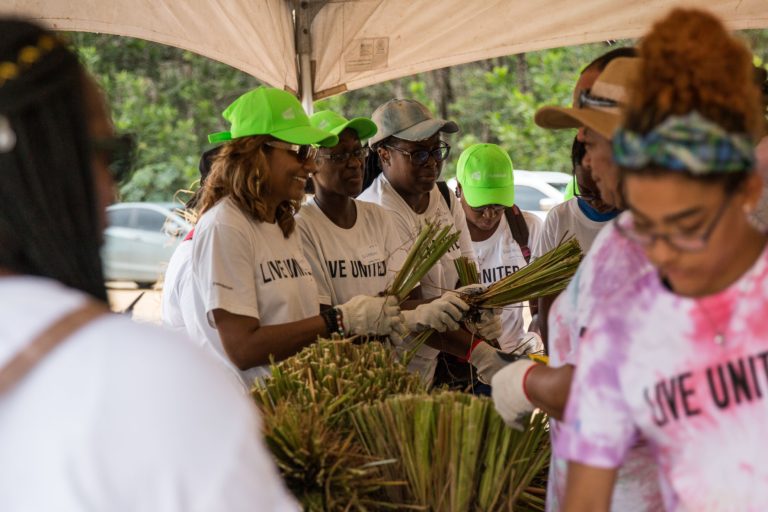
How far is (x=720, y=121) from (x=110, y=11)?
104 inches

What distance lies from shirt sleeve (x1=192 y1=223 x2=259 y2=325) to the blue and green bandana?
4.98ft

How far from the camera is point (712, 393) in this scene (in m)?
1.20

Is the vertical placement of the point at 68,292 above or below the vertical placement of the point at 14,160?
below

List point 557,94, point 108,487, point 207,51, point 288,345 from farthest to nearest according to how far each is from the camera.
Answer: point 557,94 → point 207,51 → point 288,345 → point 108,487

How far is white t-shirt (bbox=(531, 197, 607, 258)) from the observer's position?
131 inches

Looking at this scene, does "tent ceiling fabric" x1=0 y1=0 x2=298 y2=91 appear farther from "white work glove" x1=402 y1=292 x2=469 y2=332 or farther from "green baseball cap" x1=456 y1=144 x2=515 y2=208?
"white work glove" x1=402 y1=292 x2=469 y2=332

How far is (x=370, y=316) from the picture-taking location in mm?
2676

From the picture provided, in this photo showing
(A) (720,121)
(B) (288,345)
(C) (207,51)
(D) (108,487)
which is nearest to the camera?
(D) (108,487)

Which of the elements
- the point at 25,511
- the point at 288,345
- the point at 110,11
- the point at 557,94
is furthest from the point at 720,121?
the point at 557,94

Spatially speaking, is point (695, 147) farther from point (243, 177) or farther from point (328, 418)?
point (243, 177)

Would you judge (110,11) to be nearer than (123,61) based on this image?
Yes

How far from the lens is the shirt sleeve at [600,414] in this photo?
126 cm

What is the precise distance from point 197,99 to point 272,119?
1083 cm

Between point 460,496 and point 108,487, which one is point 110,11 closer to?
point 460,496
